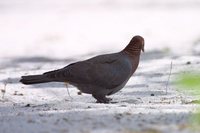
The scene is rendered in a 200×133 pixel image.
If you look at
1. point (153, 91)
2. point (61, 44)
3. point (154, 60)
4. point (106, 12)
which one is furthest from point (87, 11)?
point (153, 91)

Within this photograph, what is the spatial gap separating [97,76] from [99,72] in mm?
44

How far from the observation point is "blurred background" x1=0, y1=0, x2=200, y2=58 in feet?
51.4

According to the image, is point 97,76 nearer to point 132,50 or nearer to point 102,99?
point 102,99

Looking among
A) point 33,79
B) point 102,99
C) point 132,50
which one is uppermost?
point 132,50

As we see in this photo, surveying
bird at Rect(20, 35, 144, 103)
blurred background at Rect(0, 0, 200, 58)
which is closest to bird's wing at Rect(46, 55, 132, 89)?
bird at Rect(20, 35, 144, 103)

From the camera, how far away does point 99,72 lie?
7773 mm

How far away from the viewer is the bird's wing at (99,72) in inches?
304

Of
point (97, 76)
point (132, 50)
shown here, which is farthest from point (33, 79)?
point (132, 50)

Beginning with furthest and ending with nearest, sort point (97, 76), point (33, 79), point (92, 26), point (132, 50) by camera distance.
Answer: point (92, 26), point (132, 50), point (97, 76), point (33, 79)

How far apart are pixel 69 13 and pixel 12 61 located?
33.7 feet

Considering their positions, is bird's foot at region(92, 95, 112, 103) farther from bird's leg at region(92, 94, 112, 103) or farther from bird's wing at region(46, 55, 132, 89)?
bird's wing at region(46, 55, 132, 89)

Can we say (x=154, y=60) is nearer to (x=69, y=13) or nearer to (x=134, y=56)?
(x=134, y=56)

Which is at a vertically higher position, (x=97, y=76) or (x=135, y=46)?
(x=135, y=46)

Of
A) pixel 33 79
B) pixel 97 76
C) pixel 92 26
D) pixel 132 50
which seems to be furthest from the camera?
pixel 92 26
